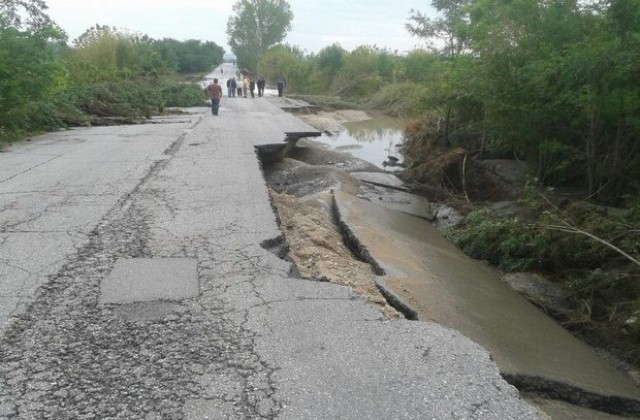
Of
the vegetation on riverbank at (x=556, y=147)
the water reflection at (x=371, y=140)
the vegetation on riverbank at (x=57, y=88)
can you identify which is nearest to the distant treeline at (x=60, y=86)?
the vegetation on riverbank at (x=57, y=88)

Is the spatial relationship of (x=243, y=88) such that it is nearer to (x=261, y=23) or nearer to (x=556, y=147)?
(x=556, y=147)

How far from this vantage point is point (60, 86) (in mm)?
18359

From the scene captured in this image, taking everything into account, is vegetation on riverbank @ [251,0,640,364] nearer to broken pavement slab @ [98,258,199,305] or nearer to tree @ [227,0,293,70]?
broken pavement slab @ [98,258,199,305]

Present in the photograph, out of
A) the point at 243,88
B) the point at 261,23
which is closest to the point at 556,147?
the point at 243,88

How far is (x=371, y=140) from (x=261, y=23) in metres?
66.5

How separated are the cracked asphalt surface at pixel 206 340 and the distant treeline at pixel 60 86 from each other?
9002 mm

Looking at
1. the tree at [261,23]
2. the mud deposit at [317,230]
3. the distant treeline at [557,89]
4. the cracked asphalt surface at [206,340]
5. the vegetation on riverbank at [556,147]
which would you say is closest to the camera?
the cracked asphalt surface at [206,340]

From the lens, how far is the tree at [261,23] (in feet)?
276

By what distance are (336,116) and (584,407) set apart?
31.7 metres

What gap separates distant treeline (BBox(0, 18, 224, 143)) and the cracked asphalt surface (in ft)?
29.5

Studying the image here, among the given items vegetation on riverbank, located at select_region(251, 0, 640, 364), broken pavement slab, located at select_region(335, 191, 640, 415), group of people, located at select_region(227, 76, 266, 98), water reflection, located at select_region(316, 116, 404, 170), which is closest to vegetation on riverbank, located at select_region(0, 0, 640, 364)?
vegetation on riverbank, located at select_region(251, 0, 640, 364)

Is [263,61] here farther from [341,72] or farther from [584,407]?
[584,407]

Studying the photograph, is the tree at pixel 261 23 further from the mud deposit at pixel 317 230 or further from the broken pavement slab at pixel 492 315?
the broken pavement slab at pixel 492 315

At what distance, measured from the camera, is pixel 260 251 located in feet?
17.0
